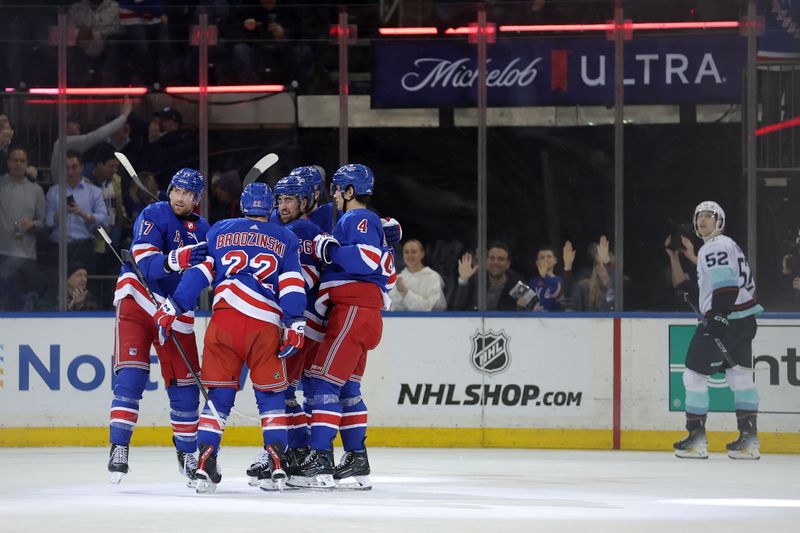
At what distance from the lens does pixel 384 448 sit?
372 inches

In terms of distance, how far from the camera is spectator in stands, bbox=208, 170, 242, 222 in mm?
9844

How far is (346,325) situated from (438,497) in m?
0.90

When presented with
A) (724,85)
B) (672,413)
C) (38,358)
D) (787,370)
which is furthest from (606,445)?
(38,358)

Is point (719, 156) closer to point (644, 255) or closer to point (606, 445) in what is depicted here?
point (644, 255)

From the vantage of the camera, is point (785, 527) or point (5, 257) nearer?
point (785, 527)

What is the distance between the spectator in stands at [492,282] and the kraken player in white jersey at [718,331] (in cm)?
120

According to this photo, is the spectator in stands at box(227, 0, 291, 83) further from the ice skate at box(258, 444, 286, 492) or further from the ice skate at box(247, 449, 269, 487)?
the ice skate at box(258, 444, 286, 492)

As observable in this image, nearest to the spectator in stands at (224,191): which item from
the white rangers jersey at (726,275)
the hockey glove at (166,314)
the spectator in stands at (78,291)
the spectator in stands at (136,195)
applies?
the spectator in stands at (136,195)

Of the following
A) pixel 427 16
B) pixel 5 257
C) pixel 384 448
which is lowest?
pixel 384 448

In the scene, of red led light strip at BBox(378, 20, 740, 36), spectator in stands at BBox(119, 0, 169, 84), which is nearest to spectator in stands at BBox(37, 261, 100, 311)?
spectator in stands at BBox(119, 0, 169, 84)

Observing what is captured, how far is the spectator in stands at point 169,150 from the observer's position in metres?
9.88

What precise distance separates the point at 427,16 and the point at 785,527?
5091 millimetres

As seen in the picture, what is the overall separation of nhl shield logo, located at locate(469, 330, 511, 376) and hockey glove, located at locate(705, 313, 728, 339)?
123cm

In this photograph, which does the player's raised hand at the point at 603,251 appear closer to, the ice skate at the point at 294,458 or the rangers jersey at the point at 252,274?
the ice skate at the point at 294,458
